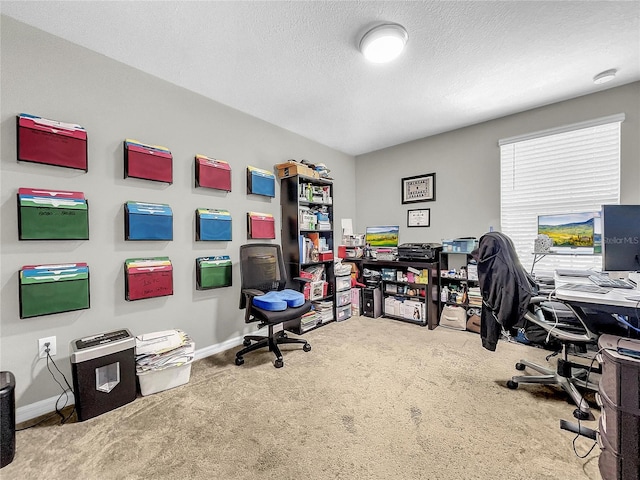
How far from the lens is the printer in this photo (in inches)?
128

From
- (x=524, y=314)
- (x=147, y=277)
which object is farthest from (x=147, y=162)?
(x=524, y=314)

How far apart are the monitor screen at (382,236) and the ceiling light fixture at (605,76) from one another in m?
2.37

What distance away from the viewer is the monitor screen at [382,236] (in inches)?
154

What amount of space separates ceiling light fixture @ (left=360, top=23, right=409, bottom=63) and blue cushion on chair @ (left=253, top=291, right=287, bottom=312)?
6.62ft

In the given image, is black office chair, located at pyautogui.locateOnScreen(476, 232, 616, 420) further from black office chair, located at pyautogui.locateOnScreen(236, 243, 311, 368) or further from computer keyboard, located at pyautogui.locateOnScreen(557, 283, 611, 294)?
black office chair, located at pyautogui.locateOnScreen(236, 243, 311, 368)

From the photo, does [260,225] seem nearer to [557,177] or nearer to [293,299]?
[293,299]

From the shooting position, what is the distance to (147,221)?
209 cm

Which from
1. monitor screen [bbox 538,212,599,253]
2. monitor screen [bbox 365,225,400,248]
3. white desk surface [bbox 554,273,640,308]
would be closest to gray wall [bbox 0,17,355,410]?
monitor screen [bbox 365,225,400,248]

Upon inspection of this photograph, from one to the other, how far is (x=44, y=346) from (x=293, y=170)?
247cm

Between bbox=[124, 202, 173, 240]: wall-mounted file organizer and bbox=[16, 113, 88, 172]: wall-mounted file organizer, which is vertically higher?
bbox=[16, 113, 88, 172]: wall-mounted file organizer

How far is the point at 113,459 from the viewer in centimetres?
132

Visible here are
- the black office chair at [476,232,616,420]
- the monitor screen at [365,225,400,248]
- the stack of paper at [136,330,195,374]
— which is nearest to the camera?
the black office chair at [476,232,616,420]

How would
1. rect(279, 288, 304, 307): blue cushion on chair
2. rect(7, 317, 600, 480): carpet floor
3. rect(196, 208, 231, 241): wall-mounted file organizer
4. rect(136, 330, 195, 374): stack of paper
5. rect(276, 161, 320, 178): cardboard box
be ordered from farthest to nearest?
1. rect(276, 161, 320, 178): cardboard box
2. rect(196, 208, 231, 241): wall-mounted file organizer
3. rect(279, 288, 304, 307): blue cushion on chair
4. rect(136, 330, 195, 374): stack of paper
5. rect(7, 317, 600, 480): carpet floor

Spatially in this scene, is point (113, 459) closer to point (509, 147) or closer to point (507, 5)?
point (507, 5)
